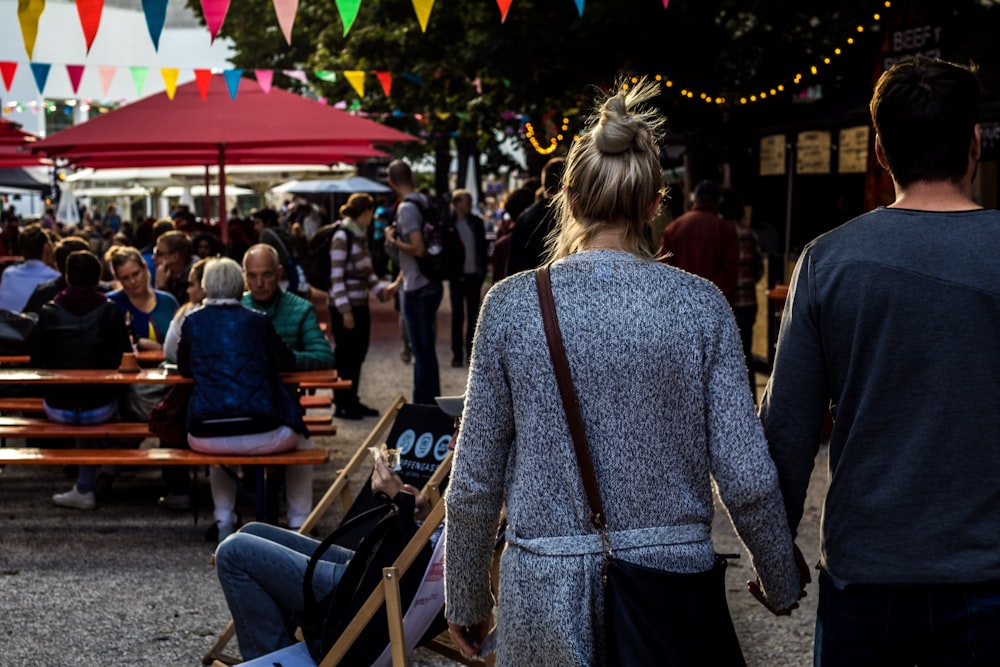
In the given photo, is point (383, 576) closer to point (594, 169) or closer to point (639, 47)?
point (594, 169)

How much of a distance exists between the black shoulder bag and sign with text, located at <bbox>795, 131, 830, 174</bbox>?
13.1m

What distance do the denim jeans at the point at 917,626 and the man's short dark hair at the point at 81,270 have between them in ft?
20.1

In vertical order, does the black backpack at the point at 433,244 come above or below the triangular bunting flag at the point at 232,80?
below

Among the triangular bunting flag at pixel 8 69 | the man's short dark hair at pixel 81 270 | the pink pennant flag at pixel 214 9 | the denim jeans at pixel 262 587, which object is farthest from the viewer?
the triangular bunting flag at pixel 8 69

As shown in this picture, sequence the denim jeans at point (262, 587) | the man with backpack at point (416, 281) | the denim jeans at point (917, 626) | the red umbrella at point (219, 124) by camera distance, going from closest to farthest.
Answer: the denim jeans at point (917, 626), the denim jeans at point (262, 587), the man with backpack at point (416, 281), the red umbrella at point (219, 124)

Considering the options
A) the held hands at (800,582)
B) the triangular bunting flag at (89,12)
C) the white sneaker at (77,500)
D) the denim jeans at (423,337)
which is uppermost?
the triangular bunting flag at (89,12)

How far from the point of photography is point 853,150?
47.8 ft

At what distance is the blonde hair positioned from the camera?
2729mm

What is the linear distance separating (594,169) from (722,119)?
14294mm

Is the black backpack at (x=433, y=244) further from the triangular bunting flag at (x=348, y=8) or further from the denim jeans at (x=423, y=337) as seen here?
the triangular bunting flag at (x=348, y=8)

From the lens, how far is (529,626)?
8.70 feet

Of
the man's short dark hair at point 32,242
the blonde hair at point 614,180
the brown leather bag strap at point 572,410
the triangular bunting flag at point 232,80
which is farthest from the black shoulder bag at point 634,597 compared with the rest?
the triangular bunting flag at point 232,80

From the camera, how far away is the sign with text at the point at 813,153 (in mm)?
15148

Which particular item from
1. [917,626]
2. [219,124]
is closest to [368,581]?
[917,626]
